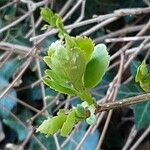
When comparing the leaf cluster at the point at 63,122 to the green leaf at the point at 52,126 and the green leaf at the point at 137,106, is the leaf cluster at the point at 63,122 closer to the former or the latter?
the green leaf at the point at 52,126

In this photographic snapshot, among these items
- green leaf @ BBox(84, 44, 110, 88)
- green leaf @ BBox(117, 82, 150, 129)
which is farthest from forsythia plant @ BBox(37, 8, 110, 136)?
green leaf @ BBox(117, 82, 150, 129)

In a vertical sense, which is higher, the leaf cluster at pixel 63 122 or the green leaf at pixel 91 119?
the leaf cluster at pixel 63 122

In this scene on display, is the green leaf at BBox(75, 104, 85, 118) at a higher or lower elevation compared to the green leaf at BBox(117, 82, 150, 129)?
higher

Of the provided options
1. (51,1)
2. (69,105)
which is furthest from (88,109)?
(51,1)

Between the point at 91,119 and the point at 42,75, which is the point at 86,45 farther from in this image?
the point at 42,75

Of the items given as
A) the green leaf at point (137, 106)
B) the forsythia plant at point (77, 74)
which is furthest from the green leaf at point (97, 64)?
the green leaf at point (137, 106)

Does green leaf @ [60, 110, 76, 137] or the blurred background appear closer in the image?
green leaf @ [60, 110, 76, 137]

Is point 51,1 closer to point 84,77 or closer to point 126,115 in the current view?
point 126,115

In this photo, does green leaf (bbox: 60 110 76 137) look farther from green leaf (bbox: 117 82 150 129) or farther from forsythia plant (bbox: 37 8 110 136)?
green leaf (bbox: 117 82 150 129)

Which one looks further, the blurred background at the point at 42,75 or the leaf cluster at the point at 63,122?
the blurred background at the point at 42,75
